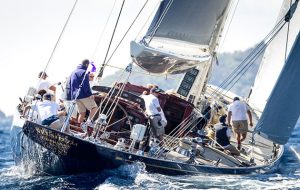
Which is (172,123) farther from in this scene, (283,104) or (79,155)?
(79,155)

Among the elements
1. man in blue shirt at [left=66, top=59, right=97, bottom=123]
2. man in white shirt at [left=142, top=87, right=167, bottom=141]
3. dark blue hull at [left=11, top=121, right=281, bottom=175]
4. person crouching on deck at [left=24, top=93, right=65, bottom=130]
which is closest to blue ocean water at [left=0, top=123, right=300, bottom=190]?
dark blue hull at [left=11, top=121, right=281, bottom=175]

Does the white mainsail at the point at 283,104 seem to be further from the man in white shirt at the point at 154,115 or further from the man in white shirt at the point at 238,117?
the man in white shirt at the point at 154,115

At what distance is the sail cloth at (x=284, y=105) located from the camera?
17.5 m

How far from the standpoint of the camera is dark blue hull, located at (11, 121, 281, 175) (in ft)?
48.9

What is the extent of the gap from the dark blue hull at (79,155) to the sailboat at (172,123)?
2 centimetres

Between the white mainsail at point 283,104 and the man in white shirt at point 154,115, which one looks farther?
the white mainsail at point 283,104

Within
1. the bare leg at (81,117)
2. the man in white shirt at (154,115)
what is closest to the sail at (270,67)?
the man in white shirt at (154,115)

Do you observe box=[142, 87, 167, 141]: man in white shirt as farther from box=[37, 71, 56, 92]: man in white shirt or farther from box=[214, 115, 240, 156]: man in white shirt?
box=[37, 71, 56, 92]: man in white shirt

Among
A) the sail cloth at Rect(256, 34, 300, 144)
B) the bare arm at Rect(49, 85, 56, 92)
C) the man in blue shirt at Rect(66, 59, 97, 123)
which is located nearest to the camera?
the man in blue shirt at Rect(66, 59, 97, 123)

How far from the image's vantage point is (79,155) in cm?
1508

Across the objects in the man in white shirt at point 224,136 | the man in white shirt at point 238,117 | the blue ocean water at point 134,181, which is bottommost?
the blue ocean water at point 134,181

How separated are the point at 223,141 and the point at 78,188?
5094mm

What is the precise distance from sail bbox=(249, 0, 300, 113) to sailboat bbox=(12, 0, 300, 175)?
133 cm

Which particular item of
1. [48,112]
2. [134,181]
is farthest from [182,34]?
[134,181]
